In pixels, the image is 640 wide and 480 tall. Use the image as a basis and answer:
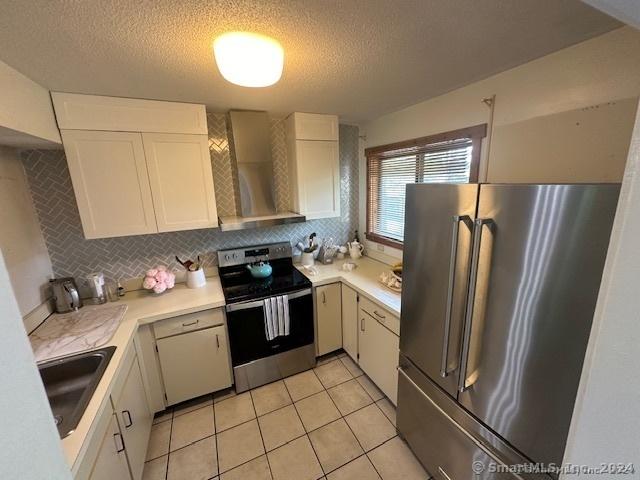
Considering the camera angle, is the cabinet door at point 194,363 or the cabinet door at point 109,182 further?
the cabinet door at point 194,363

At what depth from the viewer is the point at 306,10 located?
956 mm

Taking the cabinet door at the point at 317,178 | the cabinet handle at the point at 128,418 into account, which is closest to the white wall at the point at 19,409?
the cabinet handle at the point at 128,418

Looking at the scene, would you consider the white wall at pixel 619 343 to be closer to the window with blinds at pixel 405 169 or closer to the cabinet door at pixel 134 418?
the window with blinds at pixel 405 169

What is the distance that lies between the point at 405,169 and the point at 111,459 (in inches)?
104

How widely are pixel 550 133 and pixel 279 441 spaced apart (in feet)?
8.10

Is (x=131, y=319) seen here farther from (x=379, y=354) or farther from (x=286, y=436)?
(x=379, y=354)

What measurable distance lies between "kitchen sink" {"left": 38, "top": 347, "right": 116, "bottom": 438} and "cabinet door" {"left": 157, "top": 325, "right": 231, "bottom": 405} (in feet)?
1.57

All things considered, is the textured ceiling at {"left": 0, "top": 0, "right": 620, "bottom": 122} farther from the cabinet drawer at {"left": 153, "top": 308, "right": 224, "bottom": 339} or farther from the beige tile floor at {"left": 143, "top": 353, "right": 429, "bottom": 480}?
the beige tile floor at {"left": 143, "top": 353, "right": 429, "bottom": 480}

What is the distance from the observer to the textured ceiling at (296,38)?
94cm

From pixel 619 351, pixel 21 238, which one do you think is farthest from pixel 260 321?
pixel 619 351

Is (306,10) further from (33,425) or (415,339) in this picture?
(415,339)

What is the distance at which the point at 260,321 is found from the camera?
2078mm

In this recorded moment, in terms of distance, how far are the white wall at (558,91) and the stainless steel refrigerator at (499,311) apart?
67cm

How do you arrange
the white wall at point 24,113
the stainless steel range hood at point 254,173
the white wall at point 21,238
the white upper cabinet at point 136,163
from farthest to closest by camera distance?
the stainless steel range hood at point 254,173
the white upper cabinet at point 136,163
the white wall at point 21,238
the white wall at point 24,113
